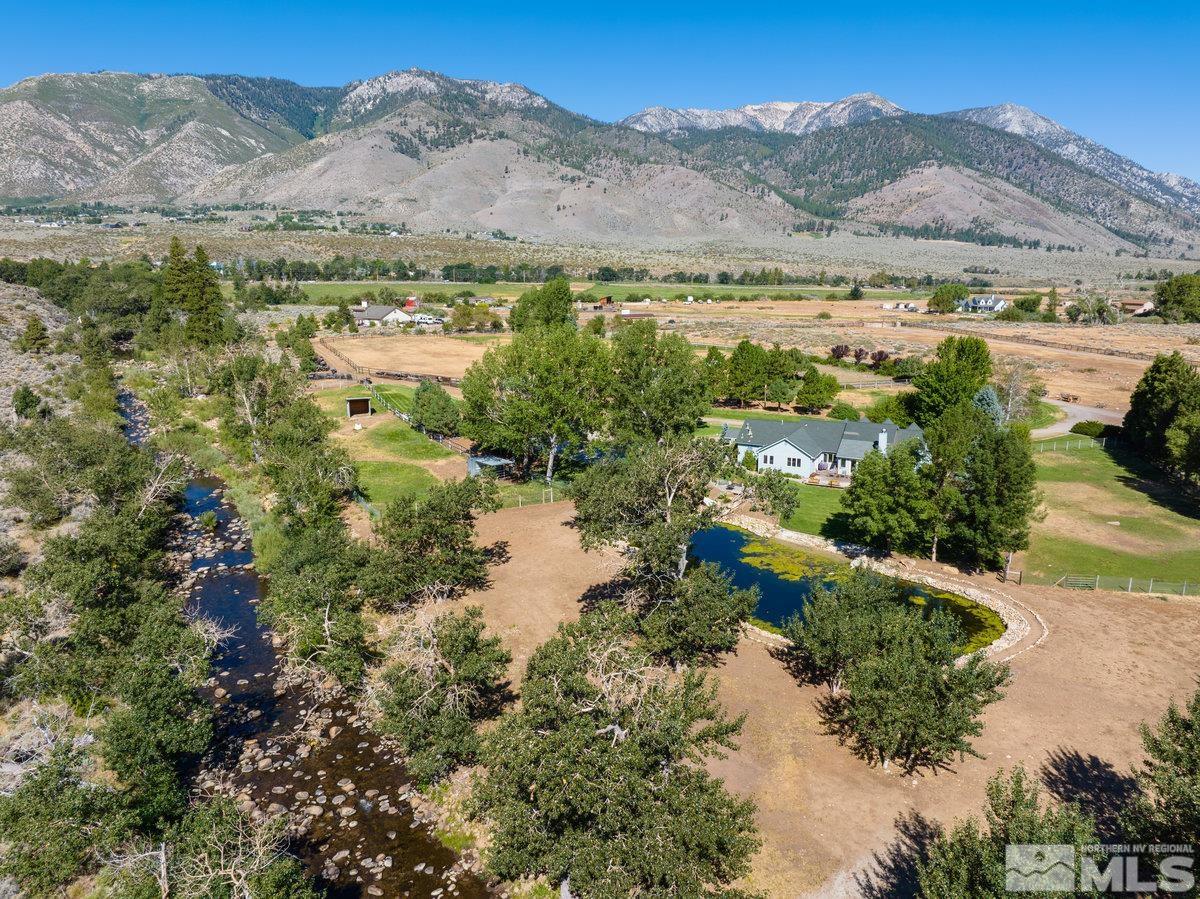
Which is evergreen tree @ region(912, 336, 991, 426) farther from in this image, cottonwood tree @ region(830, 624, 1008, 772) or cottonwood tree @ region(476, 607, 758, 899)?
cottonwood tree @ region(476, 607, 758, 899)

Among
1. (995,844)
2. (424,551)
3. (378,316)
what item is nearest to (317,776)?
(424,551)

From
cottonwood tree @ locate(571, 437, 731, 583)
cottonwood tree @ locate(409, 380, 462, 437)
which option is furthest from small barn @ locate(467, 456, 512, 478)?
cottonwood tree @ locate(571, 437, 731, 583)

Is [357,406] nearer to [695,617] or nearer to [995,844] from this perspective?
[695,617]

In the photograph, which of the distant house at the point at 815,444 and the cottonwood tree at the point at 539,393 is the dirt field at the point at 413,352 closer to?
the cottonwood tree at the point at 539,393

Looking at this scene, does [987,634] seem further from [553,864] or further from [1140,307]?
[1140,307]

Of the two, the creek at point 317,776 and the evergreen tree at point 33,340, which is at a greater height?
the evergreen tree at point 33,340

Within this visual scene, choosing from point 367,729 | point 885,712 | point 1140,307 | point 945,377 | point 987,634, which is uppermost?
point 1140,307

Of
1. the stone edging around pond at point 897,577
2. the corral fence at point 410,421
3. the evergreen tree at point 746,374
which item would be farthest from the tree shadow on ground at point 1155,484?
the corral fence at point 410,421

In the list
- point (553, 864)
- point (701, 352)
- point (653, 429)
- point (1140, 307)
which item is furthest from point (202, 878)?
point (1140, 307)
